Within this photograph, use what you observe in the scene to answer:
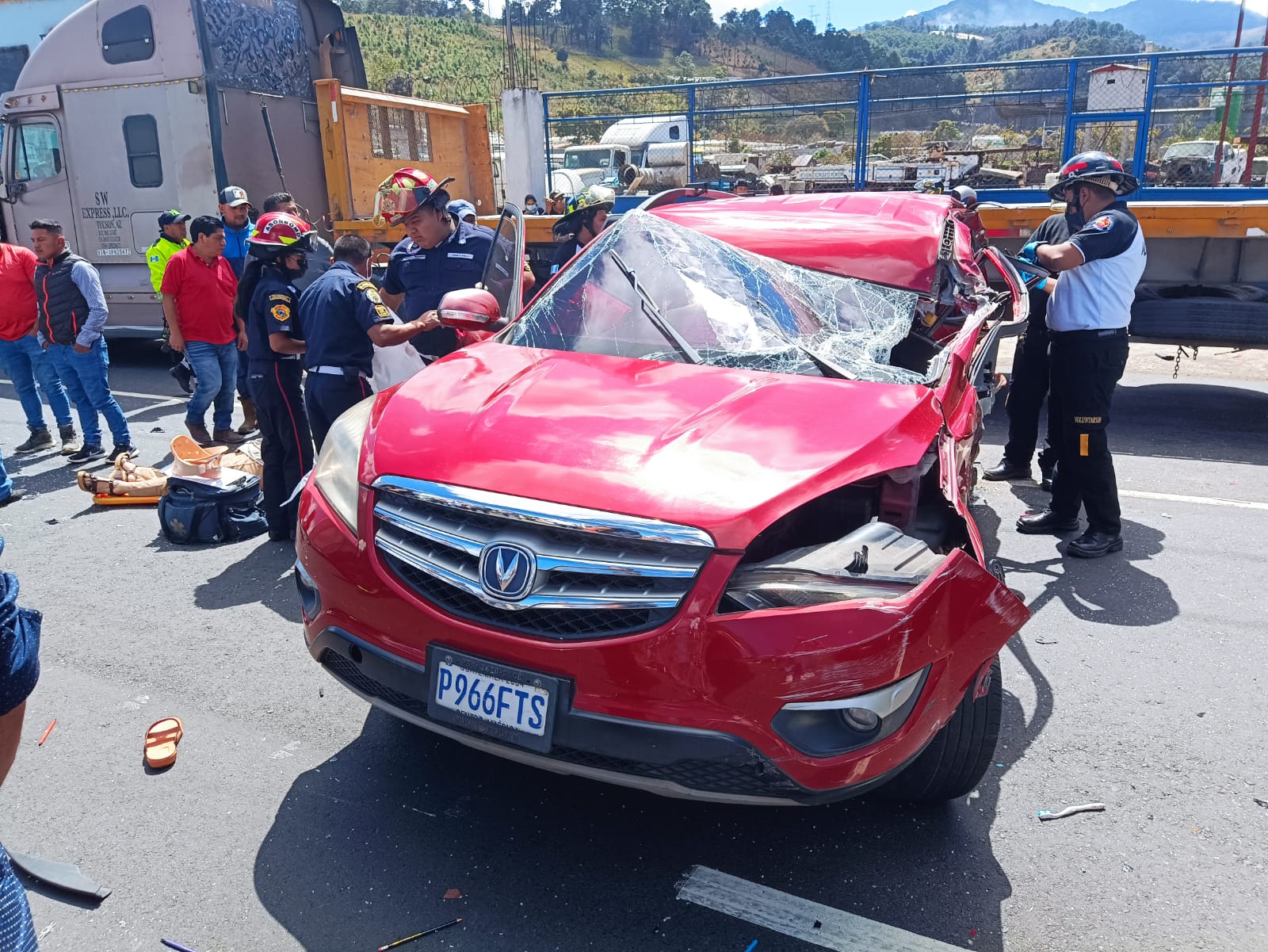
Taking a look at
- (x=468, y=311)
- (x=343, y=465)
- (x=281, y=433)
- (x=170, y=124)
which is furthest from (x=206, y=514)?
(x=170, y=124)

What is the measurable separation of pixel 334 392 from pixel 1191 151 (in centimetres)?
1318

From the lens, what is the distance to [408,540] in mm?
2463

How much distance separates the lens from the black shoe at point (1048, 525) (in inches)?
204

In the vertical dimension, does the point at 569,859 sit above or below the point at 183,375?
below

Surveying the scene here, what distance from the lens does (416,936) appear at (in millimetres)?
2314

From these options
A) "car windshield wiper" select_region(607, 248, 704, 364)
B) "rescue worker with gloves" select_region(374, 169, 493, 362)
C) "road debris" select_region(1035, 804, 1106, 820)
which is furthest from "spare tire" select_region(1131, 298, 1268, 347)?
"road debris" select_region(1035, 804, 1106, 820)

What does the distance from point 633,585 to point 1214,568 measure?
3807 mm

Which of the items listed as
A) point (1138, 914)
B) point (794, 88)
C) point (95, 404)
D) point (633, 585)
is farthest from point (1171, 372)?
point (95, 404)

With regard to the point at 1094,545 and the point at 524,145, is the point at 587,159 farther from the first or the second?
the point at 1094,545

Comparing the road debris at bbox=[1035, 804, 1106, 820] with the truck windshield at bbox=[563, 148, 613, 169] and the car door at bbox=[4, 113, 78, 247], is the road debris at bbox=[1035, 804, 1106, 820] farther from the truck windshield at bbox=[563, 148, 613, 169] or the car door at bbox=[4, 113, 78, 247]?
the truck windshield at bbox=[563, 148, 613, 169]

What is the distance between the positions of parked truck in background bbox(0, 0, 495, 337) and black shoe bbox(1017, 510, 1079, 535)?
8.30 m

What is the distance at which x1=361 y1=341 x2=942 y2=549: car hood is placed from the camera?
2281 mm

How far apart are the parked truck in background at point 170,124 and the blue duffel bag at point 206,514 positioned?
211 inches

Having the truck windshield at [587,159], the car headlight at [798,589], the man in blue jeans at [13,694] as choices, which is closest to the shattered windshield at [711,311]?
the car headlight at [798,589]
